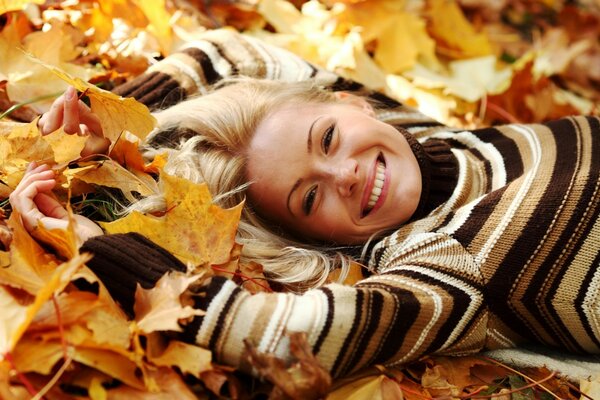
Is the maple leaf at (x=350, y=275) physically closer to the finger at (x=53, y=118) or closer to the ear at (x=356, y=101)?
the ear at (x=356, y=101)

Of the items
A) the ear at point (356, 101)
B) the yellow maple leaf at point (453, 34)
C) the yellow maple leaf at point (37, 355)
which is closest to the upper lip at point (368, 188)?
the ear at point (356, 101)

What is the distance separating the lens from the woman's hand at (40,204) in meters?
1.37

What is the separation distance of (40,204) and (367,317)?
73 centimetres

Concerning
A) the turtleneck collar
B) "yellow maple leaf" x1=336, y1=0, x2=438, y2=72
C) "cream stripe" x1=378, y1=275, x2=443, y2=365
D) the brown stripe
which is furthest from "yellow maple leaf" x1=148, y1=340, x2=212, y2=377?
"yellow maple leaf" x1=336, y1=0, x2=438, y2=72

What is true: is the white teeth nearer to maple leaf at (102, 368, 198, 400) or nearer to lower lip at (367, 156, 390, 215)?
lower lip at (367, 156, 390, 215)

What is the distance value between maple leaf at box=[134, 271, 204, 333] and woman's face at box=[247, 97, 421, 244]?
21.8 inches

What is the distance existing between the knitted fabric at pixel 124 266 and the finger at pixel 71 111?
1.29 feet

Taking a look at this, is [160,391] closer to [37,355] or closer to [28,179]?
[37,355]

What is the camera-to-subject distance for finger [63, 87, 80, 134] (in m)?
1.54

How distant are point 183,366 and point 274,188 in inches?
27.1

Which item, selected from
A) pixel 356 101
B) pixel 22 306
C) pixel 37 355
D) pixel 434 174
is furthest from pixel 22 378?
pixel 356 101

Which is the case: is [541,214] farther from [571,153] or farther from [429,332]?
[429,332]

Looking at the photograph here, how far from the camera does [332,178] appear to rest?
169cm

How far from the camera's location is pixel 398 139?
182 centimetres
